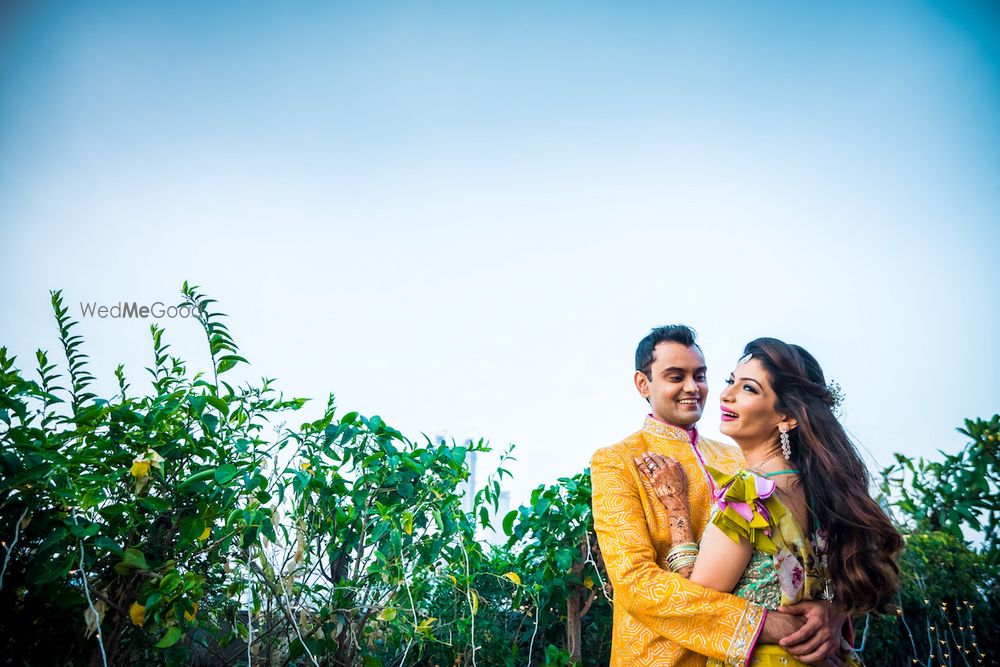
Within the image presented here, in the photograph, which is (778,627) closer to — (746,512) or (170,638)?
(746,512)

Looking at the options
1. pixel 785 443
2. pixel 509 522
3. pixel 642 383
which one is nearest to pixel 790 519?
pixel 785 443

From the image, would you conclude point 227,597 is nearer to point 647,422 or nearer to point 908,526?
point 647,422

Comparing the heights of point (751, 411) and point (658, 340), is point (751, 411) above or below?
below

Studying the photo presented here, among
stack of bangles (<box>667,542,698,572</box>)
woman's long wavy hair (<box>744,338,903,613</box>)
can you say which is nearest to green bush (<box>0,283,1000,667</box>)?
stack of bangles (<box>667,542,698,572</box>)

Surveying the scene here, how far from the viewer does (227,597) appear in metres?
1.63

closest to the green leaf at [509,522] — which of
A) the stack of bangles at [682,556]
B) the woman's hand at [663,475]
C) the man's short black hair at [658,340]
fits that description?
the woman's hand at [663,475]

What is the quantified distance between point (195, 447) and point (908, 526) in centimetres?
288

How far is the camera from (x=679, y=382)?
81.9 inches

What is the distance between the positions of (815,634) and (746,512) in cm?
34

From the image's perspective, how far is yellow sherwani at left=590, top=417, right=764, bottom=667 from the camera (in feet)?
4.97

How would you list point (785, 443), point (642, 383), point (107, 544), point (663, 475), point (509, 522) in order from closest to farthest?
point (107, 544) < point (785, 443) < point (663, 475) < point (509, 522) < point (642, 383)

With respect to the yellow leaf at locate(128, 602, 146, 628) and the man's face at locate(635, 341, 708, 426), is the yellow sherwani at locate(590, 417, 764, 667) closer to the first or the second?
the man's face at locate(635, 341, 708, 426)

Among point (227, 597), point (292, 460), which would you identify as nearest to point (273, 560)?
point (227, 597)

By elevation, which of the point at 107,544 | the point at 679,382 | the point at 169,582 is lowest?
the point at 169,582
